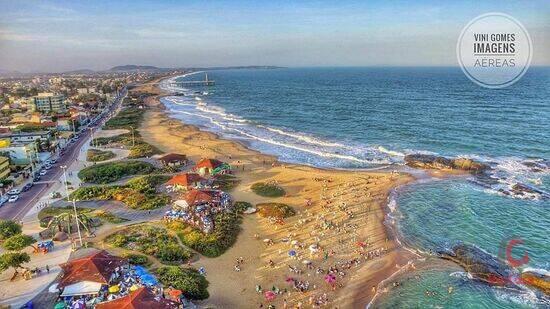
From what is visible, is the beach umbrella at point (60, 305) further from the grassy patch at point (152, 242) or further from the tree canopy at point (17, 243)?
the tree canopy at point (17, 243)

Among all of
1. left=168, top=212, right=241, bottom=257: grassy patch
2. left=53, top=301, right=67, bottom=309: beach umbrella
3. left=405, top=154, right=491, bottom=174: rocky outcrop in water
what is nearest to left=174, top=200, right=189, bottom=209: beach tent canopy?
left=168, top=212, right=241, bottom=257: grassy patch

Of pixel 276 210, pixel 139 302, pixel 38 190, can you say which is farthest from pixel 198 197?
pixel 38 190

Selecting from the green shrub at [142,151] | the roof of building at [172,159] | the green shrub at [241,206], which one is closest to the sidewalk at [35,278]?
the green shrub at [241,206]

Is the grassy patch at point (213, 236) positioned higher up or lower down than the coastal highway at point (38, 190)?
lower down

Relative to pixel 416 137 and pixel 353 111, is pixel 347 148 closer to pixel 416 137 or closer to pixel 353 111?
pixel 416 137

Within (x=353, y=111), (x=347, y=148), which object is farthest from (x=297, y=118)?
(x=347, y=148)

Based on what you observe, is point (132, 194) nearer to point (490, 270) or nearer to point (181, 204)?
point (181, 204)
